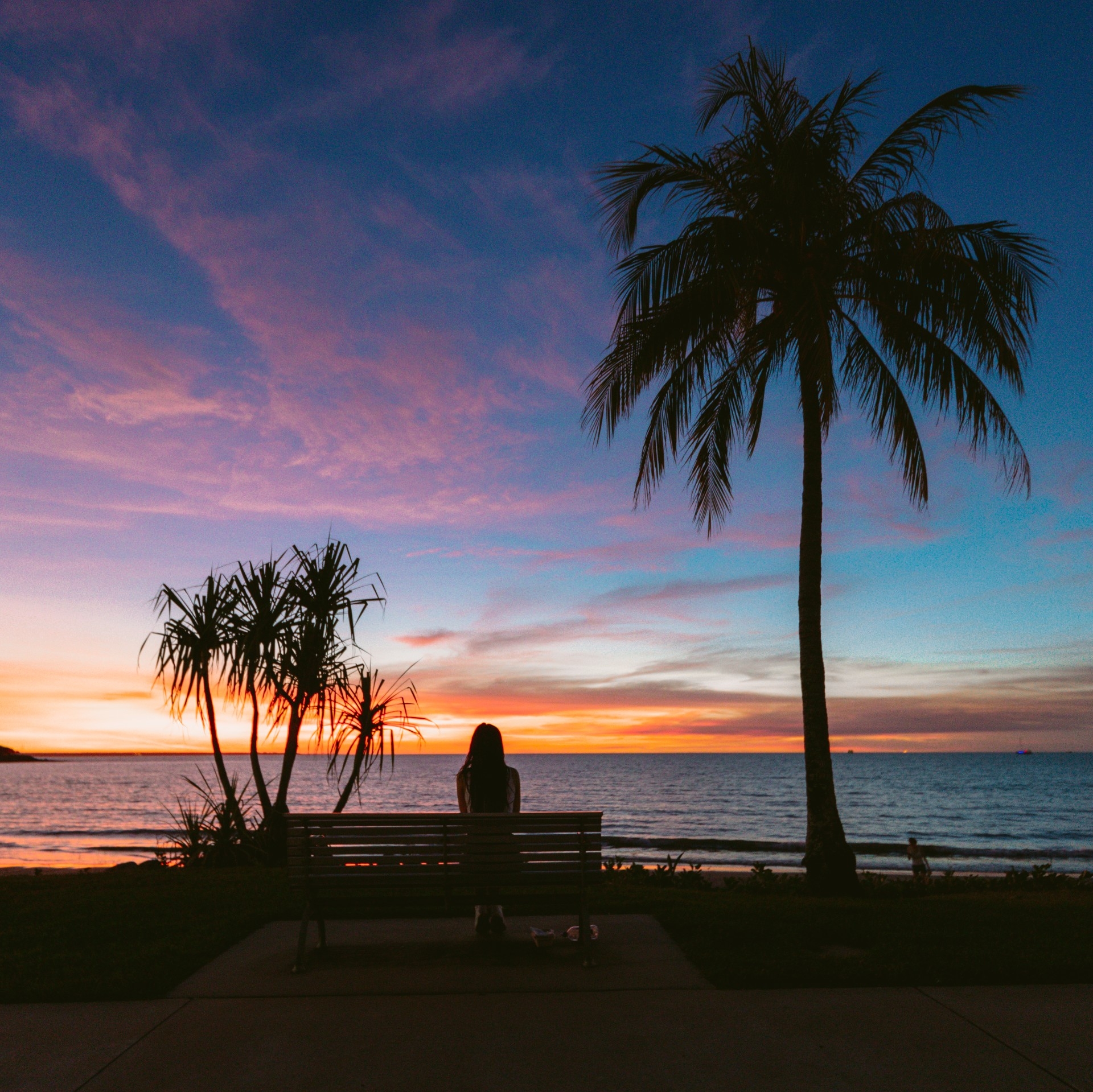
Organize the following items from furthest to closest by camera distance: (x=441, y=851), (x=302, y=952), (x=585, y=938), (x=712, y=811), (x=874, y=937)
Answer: (x=712, y=811)
(x=874, y=937)
(x=441, y=851)
(x=585, y=938)
(x=302, y=952)

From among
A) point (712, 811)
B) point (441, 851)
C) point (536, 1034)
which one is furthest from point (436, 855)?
point (712, 811)

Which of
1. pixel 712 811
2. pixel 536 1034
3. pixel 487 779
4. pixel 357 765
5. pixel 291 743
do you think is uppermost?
pixel 291 743

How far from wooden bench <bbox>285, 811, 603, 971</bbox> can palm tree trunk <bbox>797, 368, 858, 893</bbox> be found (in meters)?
3.77

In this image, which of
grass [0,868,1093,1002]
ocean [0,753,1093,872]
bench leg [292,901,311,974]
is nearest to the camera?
grass [0,868,1093,1002]

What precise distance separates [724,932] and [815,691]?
11.3 ft

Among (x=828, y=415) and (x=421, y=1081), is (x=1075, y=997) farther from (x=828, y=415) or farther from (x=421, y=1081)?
(x=828, y=415)

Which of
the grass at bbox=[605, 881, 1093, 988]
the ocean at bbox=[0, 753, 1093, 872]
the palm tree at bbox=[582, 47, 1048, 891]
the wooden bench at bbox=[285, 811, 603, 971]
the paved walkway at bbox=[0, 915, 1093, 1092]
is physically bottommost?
the ocean at bbox=[0, 753, 1093, 872]

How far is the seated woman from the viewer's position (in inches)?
224

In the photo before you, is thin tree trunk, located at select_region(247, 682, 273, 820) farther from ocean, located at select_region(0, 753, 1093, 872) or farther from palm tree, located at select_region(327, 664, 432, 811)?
ocean, located at select_region(0, 753, 1093, 872)

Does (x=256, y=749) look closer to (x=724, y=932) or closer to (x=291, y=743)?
(x=291, y=743)

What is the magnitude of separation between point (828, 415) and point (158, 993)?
6.85 m

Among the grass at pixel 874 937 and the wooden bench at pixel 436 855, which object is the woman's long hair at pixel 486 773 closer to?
the wooden bench at pixel 436 855

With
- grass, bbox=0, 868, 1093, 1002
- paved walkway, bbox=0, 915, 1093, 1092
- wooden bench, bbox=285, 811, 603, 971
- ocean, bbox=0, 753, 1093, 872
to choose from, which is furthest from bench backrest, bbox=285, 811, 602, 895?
ocean, bbox=0, 753, 1093, 872

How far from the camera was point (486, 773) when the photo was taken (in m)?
5.73
